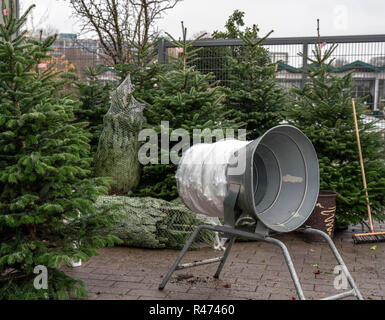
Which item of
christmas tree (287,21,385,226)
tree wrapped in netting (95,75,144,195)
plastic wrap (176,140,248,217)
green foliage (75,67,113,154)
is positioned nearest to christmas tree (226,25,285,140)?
christmas tree (287,21,385,226)

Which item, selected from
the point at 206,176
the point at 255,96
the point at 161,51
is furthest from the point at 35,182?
the point at 161,51

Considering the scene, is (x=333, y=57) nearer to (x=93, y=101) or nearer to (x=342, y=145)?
(x=342, y=145)

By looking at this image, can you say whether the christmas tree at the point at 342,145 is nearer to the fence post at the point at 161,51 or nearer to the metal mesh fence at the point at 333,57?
the metal mesh fence at the point at 333,57

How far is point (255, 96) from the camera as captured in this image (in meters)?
7.08

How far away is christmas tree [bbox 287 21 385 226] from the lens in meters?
6.04

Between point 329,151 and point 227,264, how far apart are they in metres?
2.31

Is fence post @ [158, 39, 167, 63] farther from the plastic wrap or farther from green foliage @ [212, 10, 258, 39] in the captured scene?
A: the plastic wrap

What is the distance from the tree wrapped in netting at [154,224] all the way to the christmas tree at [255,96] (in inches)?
82.1

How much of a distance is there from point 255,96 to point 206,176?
359 centimetres

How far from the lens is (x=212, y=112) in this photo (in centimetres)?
657

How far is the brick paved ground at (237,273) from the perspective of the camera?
418cm

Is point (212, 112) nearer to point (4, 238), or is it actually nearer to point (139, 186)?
point (139, 186)

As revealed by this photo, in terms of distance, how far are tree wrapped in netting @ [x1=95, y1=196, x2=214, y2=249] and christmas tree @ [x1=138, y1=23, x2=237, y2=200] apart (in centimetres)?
51
